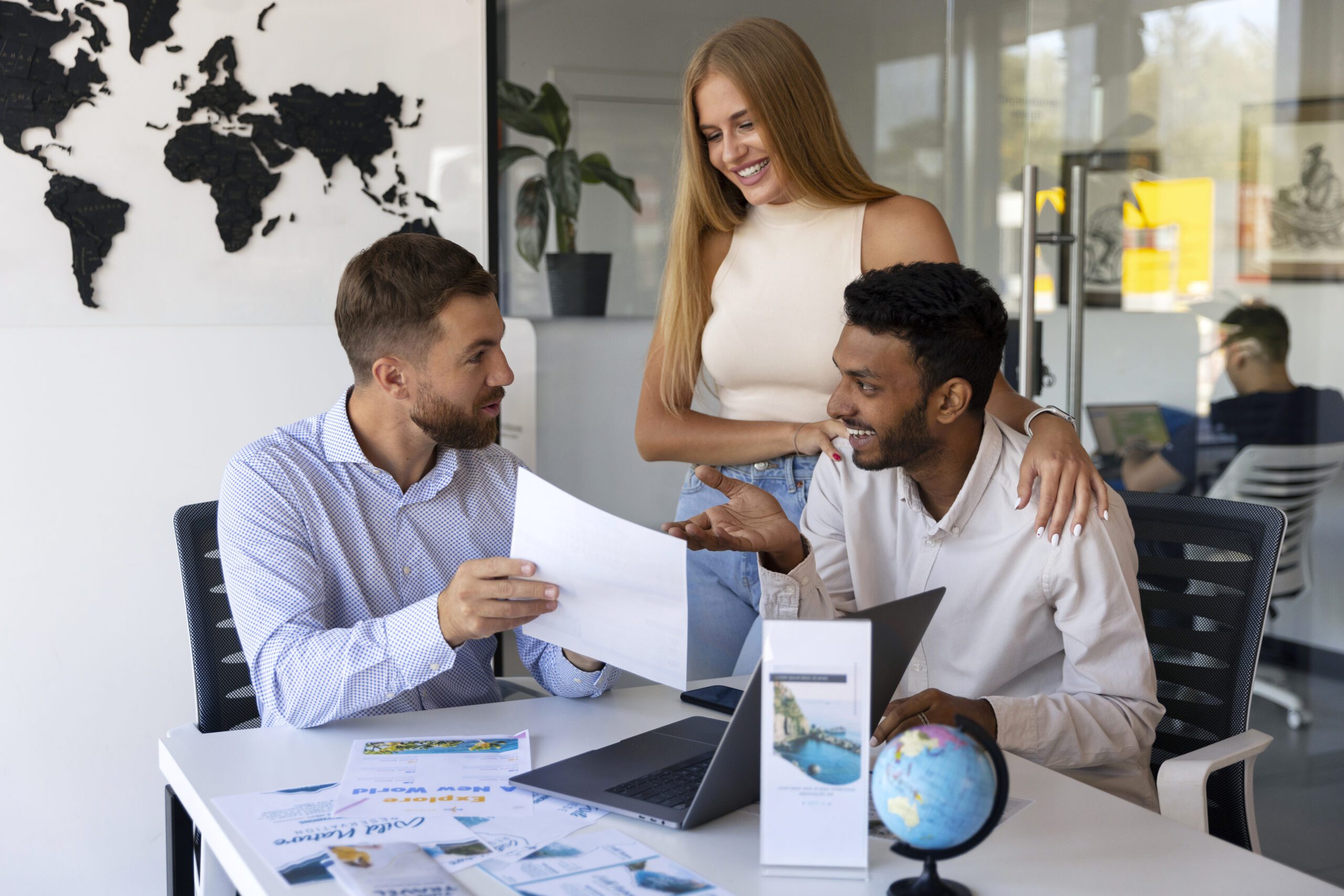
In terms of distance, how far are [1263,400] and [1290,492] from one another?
23 centimetres

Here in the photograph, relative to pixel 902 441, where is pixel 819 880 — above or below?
below

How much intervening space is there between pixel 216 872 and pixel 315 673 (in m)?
0.26

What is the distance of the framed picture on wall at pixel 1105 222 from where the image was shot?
3248mm

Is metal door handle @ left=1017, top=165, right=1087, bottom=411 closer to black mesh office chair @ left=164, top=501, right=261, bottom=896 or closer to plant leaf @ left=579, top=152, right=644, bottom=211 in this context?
plant leaf @ left=579, top=152, right=644, bottom=211

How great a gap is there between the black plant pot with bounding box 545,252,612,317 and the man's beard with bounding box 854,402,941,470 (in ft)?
5.39

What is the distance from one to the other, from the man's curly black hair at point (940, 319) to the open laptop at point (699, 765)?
59 cm

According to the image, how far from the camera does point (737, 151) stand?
2.12 meters

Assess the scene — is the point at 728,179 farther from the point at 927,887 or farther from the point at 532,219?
the point at 927,887

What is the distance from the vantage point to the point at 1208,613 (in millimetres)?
1880

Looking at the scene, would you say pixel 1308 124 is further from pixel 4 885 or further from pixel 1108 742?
pixel 4 885

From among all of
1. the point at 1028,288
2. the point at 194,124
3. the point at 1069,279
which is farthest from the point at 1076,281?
the point at 194,124

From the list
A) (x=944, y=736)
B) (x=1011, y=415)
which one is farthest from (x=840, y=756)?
(x=1011, y=415)

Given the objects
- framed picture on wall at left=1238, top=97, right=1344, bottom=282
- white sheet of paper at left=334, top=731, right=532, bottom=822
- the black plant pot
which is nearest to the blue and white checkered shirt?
white sheet of paper at left=334, top=731, right=532, bottom=822

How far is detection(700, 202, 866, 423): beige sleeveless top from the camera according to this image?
2.15m
